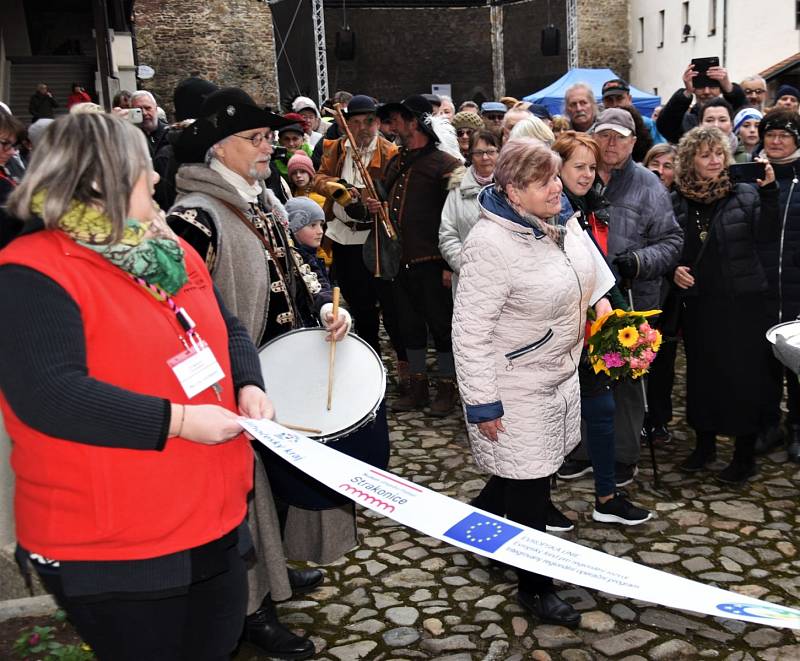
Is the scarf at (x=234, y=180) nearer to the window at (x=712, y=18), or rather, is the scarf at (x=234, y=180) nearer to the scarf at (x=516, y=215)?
the scarf at (x=516, y=215)

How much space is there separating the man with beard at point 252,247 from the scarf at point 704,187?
2.65m

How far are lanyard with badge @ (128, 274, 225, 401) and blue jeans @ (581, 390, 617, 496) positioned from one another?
2.76 metres

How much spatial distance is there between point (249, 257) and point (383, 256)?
342 cm

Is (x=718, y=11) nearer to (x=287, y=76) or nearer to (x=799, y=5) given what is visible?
(x=799, y=5)

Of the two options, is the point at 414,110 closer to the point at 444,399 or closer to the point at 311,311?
the point at 444,399

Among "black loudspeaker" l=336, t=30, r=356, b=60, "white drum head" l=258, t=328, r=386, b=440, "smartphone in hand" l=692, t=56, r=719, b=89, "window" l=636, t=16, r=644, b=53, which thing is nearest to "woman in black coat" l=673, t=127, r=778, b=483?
"white drum head" l=258, t=328, r=386, b=440

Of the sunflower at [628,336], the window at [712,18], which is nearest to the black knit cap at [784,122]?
the sunflower at [628,336]

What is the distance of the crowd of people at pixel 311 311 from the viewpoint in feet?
6.39

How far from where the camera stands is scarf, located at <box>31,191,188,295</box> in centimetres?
193

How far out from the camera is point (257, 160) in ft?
11.0

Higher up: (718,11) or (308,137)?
(718,11)

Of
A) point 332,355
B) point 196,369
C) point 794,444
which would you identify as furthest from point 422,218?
point 196,369

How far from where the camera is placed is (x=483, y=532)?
2.13 m

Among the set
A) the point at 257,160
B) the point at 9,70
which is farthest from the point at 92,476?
the point at 9,70
